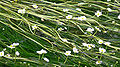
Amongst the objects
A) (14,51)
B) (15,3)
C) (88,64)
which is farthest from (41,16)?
(88,64)

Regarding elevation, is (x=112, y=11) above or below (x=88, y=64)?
above

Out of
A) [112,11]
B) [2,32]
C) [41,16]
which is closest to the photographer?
[2,32]

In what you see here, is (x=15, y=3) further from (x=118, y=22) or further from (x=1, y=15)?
(x=118, y=22)

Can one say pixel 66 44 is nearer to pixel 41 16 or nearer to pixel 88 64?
pixel 88 64

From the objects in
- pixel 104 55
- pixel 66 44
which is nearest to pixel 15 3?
pixel 66 44

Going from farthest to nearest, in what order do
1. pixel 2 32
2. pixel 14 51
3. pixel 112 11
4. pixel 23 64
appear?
pixel 112 11 → pixel 2 32 → pixel 14 51 → pixel 23 64

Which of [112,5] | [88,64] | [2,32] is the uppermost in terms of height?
[112,5]

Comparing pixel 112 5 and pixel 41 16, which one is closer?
pixel 41 16
